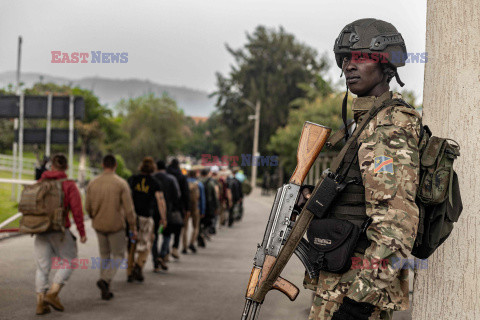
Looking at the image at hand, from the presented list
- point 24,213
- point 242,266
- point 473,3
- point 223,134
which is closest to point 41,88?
point 223,134

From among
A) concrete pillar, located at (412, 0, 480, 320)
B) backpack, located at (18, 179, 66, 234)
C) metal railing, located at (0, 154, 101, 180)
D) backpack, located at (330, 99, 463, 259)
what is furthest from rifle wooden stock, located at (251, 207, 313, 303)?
metal railing, located at (0, 154, 101, 180)

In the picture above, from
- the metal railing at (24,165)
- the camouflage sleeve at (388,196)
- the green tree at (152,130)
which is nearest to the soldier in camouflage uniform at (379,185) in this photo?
the camouflage sleeve at (388,196)

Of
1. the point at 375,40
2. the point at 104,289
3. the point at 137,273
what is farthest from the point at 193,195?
the point at 375,40

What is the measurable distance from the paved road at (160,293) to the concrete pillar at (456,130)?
11.0 ft

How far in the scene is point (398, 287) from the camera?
2.84m

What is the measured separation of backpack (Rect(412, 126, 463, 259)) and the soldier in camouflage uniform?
7cm

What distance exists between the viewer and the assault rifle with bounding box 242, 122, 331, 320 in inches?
119

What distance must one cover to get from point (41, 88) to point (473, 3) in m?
48.3

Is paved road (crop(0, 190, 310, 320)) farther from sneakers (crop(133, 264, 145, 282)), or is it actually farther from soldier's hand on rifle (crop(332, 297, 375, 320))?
soldier's hand on rifle (crop(332, 297, 375, 320))

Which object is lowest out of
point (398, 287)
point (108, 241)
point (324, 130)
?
point (108, 241)

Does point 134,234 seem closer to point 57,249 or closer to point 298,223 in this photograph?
point 57,249

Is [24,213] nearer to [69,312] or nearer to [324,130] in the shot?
[69,312]

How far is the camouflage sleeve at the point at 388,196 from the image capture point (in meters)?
2.60

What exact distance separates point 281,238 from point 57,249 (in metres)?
4.72
